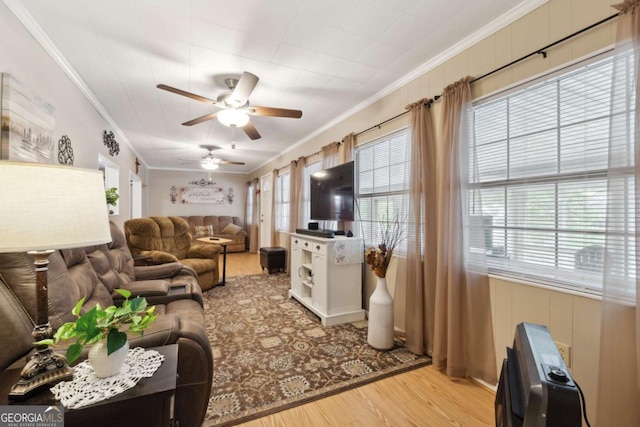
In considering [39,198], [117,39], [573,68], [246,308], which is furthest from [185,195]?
[573,68]

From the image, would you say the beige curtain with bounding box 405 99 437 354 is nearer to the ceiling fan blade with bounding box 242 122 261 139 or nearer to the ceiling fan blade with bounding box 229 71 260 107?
the ceiling fan blade with bounding box 229 71 260 107

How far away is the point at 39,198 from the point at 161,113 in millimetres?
3418

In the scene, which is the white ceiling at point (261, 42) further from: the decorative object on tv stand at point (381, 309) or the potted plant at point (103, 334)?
the potted plant at point (103, 334)

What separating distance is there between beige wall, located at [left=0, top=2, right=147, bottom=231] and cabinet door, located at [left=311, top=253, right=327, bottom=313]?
8.79ft

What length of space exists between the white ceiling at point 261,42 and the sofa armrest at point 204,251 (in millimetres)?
2038

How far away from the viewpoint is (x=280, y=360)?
2246mm

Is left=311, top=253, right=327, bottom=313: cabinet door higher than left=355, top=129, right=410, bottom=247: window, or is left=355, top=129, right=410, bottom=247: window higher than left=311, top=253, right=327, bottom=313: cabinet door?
left=355, top=129, right=410, bottom=247: window

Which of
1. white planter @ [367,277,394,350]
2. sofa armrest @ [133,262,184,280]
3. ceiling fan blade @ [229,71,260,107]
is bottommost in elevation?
white planter @ [367,277,394,350]

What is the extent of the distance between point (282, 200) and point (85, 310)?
4.59m

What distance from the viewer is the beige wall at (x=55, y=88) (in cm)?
173

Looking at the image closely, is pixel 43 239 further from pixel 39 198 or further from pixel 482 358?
pixel 482 358

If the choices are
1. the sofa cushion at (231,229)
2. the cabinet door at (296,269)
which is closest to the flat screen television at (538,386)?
the cabinet door at (296,269)

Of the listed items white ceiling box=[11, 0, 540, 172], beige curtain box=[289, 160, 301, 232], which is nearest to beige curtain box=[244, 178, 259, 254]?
beige curtain box=[289, 160, 301, 232]

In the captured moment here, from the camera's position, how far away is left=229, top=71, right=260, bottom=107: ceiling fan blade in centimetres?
217
